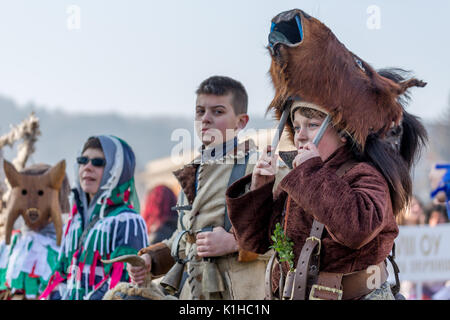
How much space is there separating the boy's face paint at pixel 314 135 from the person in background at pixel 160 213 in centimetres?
370

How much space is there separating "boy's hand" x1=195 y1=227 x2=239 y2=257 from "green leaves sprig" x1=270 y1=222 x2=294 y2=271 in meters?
0.78

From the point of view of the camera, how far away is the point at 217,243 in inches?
130

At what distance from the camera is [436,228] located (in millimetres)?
7043

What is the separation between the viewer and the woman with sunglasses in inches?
165

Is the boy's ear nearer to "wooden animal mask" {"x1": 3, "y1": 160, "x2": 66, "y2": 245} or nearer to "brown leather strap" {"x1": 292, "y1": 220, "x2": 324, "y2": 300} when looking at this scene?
"brown leather strap" {"x1": 292, "y1": 220, "x2": 324, "y2": 300}

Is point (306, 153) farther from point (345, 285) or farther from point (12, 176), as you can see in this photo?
point (12, 176)

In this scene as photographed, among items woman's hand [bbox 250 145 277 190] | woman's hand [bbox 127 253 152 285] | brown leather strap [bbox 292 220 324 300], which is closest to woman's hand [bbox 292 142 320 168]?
woman's hand [bbox 250 145 277 190]

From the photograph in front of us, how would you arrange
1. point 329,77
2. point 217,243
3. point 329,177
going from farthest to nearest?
point 217,243 < point 329,77 < point 329,177

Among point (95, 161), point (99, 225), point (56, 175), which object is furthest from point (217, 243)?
point (56, 175)

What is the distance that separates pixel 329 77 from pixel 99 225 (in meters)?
2.28

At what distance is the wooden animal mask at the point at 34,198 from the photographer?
5.21 m

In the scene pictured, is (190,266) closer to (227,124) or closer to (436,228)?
(227,124)

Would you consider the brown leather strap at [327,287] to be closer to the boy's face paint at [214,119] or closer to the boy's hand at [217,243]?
the boy's hand at [217,243]

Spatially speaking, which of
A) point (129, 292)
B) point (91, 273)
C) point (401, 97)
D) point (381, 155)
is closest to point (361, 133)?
point (381, 155)
